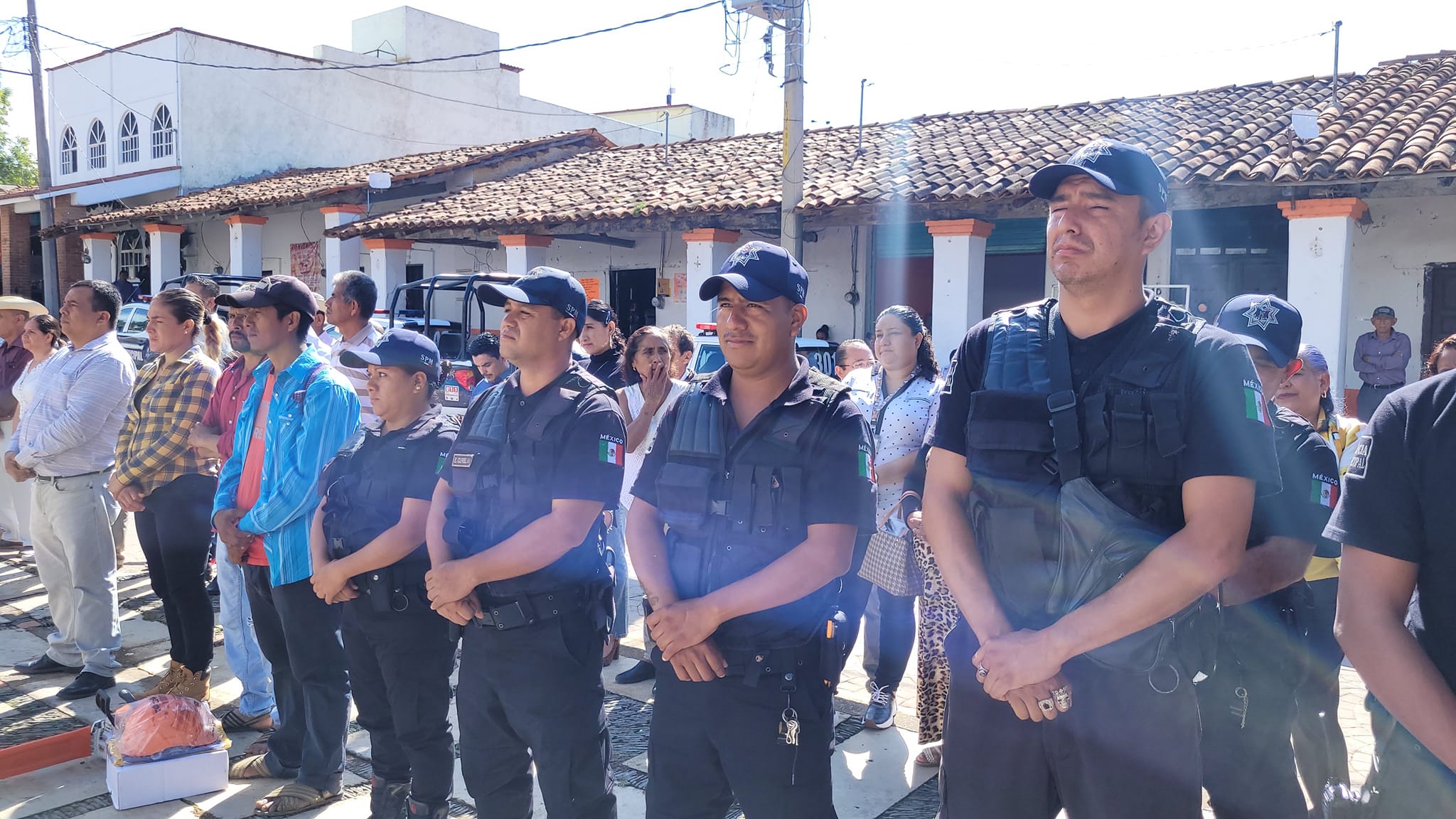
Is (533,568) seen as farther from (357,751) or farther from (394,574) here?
(357,751)

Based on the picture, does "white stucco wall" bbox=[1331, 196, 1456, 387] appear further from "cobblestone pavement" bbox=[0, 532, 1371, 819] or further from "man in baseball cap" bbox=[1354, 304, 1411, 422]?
"cobblestone pavement" bbox=[0, 532, 1371, 819]

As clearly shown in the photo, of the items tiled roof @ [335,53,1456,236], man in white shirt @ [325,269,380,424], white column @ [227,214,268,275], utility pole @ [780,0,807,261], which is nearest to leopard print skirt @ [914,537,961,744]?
man in white shirt @ [325,269,380,424]

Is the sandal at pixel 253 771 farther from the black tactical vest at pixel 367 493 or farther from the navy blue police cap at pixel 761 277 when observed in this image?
the navy blue police cap at pixel 761 277

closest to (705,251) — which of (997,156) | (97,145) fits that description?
(997,156)

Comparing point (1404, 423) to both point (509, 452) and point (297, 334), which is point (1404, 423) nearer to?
point (509, 452)

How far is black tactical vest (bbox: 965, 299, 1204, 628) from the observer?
1903 mm

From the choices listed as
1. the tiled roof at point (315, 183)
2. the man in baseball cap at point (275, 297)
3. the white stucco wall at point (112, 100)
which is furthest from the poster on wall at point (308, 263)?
the man in baseball cap at point (275, 297)

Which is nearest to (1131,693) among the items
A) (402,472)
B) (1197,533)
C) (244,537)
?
(1197,533)

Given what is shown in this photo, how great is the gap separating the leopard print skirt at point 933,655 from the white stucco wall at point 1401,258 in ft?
30.7

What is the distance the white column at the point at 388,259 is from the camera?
17578 mm

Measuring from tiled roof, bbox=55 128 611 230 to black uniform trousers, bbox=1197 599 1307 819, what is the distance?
18.3m

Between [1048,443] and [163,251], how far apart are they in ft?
79.1

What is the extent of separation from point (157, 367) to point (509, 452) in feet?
8.58

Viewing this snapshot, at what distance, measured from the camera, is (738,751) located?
7.70ft
